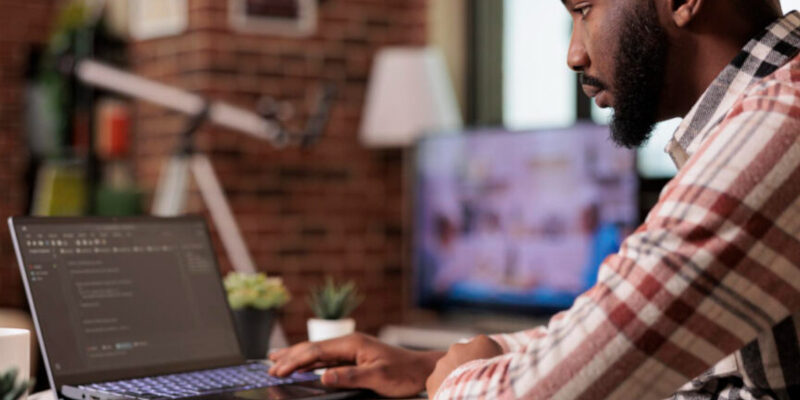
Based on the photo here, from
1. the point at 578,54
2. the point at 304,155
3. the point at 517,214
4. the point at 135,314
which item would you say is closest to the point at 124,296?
the point at 135,314

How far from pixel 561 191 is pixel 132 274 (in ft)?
6.63

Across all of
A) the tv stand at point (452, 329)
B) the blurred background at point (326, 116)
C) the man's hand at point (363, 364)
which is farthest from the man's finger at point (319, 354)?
the blurred background at point (326, 116)

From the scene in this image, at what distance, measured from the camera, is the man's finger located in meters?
1.33

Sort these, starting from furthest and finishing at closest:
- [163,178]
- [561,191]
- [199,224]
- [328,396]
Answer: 1. [163,178]
2. [561,191]
3. [199,224]
4. [328,396]

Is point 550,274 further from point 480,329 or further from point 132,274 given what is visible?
point 132,274

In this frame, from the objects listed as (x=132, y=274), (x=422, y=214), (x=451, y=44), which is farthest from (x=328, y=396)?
(x=451, y=44)

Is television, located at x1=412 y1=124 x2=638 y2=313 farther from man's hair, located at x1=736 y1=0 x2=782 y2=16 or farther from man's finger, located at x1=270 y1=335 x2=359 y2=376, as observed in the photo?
man's hair, located at x1=736 y1=0 x2=782 y2=16

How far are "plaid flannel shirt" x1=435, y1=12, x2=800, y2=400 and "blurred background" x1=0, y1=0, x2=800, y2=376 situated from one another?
2.54 meters

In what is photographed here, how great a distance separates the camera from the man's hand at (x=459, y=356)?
3.91ft

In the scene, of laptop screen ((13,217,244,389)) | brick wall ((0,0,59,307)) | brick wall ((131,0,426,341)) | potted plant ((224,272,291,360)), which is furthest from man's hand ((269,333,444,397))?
brick wall ((0,0,59,307))

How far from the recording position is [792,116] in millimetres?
854

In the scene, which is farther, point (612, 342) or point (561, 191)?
point (561, 191)

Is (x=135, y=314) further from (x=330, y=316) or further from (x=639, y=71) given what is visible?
(x=639, y=71)

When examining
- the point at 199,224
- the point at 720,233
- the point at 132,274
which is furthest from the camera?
the point at 199,224
